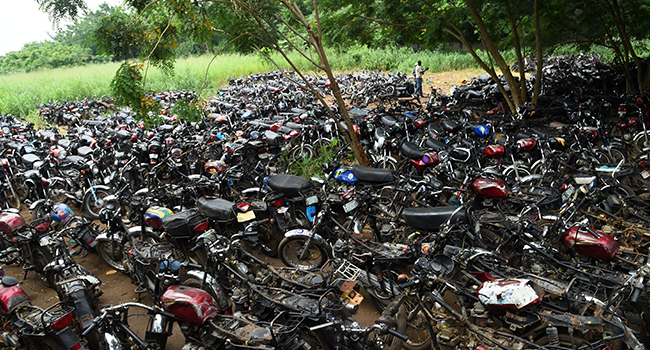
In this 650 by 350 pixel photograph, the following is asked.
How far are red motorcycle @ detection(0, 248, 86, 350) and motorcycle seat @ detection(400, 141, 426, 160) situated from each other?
5.15 meters

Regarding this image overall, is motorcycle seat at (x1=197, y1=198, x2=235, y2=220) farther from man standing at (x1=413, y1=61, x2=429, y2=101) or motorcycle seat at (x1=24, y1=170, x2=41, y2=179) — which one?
man standing at (x1=413, y1=61, x2=429, y2=101)

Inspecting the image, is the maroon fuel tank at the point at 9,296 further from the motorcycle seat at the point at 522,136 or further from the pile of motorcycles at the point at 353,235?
the motorcycle seat at the point at 522,136

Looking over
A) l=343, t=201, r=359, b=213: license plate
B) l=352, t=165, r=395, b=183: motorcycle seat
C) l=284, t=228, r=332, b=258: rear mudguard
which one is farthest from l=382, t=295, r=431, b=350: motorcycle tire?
l=352, t=165, r=395, b=183: motorcycle seat

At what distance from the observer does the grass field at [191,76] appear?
684 inches

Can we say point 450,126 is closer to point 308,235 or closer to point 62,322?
point 308,235

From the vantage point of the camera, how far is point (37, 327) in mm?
3279

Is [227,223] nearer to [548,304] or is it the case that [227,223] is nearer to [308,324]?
[308,324]

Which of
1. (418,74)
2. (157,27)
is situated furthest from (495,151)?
(418,74)

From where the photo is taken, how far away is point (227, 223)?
502cm

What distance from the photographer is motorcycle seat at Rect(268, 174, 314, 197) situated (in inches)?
205

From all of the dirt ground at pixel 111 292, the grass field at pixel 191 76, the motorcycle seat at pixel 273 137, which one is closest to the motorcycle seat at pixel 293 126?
the motorcycle seat at pixel 273 137

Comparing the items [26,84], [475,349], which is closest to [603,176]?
[475,349]

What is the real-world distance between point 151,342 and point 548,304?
3282 mm

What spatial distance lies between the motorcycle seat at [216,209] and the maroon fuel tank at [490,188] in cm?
322
